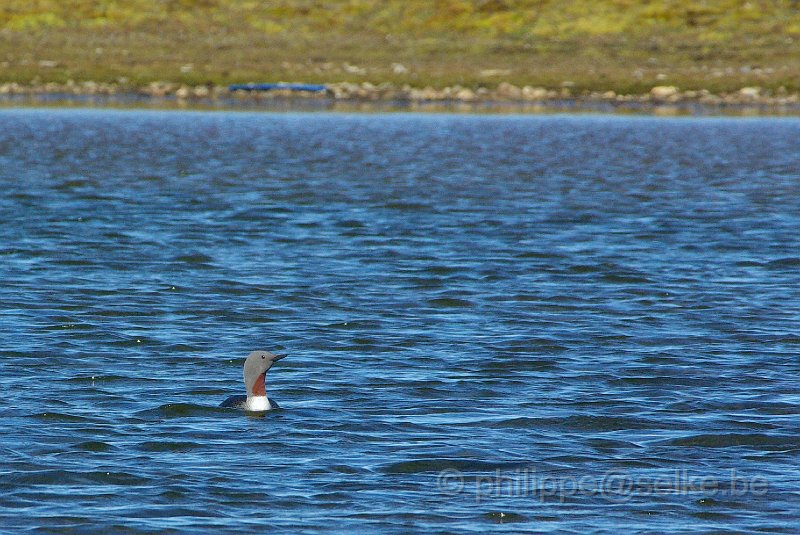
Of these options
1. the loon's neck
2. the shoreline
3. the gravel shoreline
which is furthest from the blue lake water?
the gravel shoreline

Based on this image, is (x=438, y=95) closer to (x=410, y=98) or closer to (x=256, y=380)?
(x=410, y=98)

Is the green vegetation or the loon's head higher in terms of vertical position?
the green vegetation

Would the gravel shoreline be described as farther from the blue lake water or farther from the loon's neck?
the loon's neck

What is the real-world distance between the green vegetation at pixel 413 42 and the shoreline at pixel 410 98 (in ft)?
5.01

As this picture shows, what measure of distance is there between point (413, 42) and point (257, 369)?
305 feet

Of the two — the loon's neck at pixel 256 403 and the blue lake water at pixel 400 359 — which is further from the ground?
the loon's neck at pixel 256 403

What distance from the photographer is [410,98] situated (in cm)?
8675

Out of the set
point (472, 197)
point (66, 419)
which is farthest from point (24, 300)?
point (472, 197)

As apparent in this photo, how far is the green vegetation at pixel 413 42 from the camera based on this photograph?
91062mm

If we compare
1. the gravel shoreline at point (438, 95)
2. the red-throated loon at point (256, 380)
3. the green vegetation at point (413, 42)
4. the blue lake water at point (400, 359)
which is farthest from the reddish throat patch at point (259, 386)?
the green vegetation at point (413, 42)

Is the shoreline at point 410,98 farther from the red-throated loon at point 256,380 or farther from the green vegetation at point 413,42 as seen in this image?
the red-throated loon at point 256,380

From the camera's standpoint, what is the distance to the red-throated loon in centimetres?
1327

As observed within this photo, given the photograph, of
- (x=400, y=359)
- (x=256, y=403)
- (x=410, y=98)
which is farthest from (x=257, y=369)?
(x=410, y=98)

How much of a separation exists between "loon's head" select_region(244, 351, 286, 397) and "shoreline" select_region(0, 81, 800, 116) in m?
68.7
